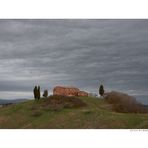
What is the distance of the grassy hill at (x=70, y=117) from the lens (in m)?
20.2

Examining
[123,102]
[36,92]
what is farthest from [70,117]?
[123,102]

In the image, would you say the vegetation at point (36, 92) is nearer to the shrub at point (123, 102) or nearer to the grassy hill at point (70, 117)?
the grassy hill at point (70, 117)

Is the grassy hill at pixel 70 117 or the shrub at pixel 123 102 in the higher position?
the shrub at pixel 123 102

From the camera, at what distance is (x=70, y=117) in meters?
20.4

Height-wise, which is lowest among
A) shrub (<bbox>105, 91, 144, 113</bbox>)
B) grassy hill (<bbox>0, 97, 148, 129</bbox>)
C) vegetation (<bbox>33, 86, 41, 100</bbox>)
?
grassy hill (<bbox>0, 97, 148, 129</bbox>)

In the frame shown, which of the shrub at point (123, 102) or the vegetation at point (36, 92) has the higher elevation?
the vegetation at point (36, 92)

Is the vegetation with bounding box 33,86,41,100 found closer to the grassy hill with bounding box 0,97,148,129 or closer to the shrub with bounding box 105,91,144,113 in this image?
the grassy hill with bounding box 0,97,148,129

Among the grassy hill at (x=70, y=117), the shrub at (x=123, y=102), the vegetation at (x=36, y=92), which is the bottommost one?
the grassy hill at (x=70, y=117)

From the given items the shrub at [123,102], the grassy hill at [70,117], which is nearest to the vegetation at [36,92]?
the grassy hill at [70,117]

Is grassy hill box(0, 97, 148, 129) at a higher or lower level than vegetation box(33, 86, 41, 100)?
lower

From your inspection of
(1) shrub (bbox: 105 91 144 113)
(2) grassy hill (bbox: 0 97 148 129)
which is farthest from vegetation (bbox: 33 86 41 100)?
(1) shrub (bbox: 105 91 144 113)

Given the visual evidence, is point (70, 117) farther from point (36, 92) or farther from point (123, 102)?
point (123, 102)

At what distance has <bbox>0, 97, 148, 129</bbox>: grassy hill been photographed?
20234mm
